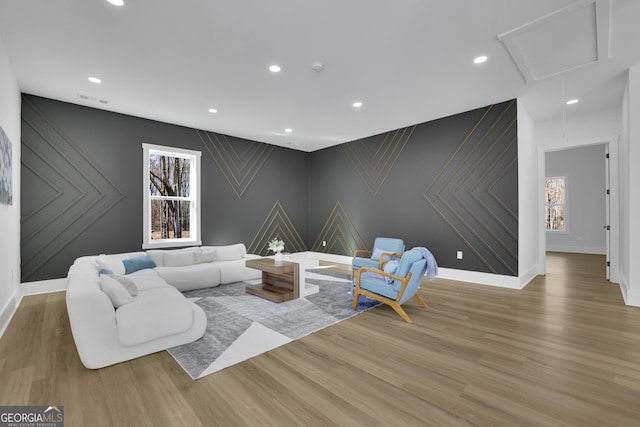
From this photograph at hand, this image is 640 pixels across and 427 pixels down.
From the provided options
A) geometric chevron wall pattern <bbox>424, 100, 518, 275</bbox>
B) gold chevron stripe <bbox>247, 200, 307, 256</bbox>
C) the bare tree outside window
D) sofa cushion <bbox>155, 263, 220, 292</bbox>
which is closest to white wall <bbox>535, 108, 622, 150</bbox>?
geometric chevron wall pattern <bbox>424, 100, 518, 275</bbox>

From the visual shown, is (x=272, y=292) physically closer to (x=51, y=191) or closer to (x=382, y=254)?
(x=382, y=254)

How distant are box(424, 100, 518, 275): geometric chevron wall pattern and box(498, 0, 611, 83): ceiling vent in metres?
1.16

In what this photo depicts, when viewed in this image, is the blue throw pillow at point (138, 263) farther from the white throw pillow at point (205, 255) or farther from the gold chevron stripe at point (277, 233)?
the gold chevron stripe at point (277, 233)

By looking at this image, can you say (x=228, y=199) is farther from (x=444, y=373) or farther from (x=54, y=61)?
(x=444, y=373)

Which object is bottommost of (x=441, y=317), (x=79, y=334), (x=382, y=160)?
(x=441, y=317)

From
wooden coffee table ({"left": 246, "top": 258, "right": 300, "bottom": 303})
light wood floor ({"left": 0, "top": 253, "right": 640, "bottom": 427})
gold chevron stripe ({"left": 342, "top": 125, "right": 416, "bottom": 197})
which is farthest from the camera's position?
gold chevron stripe ({"left": 342, "top": 125, "right": 416, "bottom": 197})

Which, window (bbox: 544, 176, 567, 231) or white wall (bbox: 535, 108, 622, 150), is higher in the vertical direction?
white wall (bbox: 535, 108, 622, 150)

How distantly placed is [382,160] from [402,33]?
3680 mm

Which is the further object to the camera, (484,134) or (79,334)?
(484,134)

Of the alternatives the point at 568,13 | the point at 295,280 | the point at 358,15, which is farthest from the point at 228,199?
the point at 568,13

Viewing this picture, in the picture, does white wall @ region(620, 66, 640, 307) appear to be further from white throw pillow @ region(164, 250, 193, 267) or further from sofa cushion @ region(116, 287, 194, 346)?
white throw pillow @ region(164, 250, 193, 267)

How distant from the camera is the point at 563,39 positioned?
2969 mm

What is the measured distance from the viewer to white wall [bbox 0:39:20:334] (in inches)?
119

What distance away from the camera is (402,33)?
286 centimetres
